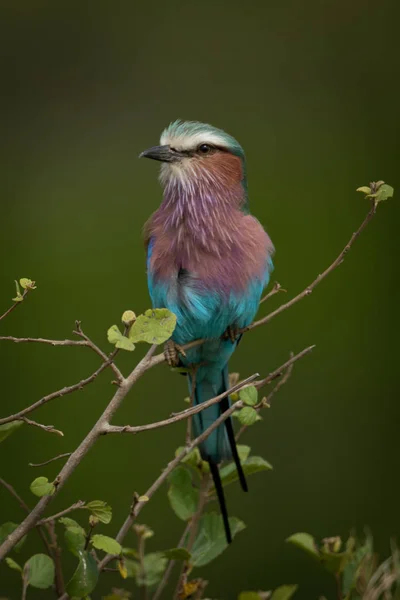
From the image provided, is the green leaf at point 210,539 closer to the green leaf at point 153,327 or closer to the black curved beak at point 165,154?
the green leaf at point 153,327

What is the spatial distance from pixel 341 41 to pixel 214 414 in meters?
3.13

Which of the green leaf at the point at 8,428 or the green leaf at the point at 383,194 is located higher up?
the green leaf at the point at 383,194

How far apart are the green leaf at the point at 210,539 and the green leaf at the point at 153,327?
502 mm

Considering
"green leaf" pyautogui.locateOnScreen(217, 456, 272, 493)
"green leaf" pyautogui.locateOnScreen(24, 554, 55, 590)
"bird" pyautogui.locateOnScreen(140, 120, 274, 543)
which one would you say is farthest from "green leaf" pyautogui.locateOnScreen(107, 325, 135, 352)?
"bird" pyautogui.locateOnScreen(140, 120, 274, 543)

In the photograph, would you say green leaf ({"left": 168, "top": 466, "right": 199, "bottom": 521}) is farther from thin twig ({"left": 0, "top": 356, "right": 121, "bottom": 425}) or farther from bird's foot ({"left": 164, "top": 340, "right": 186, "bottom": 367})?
thin twig ({"left": 0, "top": 356, "right": 121, "bottom": 425})

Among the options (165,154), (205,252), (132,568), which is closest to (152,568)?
(132,568)

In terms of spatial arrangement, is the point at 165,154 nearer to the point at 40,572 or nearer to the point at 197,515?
the point at 197,515

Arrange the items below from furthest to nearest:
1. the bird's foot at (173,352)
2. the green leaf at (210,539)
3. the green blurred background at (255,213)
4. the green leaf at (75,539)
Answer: the green blurred background at (255,213), the bird's foot at (173,352), the green leaf at (210,539), the green leaf at (75,539)

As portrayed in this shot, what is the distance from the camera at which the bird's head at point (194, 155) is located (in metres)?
2.25

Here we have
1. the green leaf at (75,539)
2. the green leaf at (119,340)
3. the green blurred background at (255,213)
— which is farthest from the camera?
the green blurred background at (255,213)

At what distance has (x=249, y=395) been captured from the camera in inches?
64.2

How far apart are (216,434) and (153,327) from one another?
0.69 meters

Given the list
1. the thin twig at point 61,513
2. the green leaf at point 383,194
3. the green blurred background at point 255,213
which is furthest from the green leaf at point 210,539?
the green blurred background at point 255,213

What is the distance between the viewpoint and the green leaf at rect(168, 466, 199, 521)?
1819 millimetres
